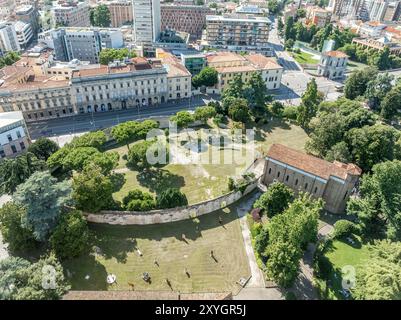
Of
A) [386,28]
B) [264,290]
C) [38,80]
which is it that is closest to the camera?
[264,290]

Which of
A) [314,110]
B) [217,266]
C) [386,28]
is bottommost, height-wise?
[217,266]

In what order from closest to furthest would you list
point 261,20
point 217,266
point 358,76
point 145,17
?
point 217,266 → point 358,76 → point 145,17 → point 261,20

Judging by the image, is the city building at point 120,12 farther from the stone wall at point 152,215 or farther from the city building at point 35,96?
the stone wall at point 152,215

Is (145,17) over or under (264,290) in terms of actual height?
over

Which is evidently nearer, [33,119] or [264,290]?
[264,290]

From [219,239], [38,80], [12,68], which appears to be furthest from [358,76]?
[12,68]

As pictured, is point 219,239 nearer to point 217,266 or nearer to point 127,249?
point 217,266

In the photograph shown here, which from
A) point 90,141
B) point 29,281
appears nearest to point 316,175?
point 90,141
